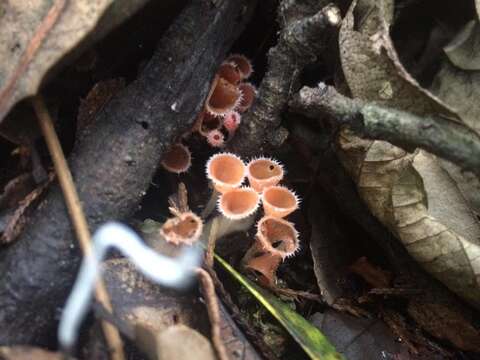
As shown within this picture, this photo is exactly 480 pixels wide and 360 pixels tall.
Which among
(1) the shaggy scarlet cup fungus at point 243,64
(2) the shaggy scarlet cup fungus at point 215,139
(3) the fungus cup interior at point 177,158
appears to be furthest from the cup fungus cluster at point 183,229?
(1) the shaggy scarlet cup fungus at point 243,64

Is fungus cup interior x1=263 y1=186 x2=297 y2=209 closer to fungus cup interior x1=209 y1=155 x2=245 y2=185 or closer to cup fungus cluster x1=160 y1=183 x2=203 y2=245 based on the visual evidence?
fungus cup interior x1=209 y1=155 x2=245 y2=185

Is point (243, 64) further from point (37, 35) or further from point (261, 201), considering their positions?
point (37, 35)

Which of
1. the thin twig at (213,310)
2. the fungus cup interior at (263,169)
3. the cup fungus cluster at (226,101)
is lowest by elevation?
the thin twig at (213,310)

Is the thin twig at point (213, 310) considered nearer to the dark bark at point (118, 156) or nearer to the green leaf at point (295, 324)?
the green leaf at point (295, 324)

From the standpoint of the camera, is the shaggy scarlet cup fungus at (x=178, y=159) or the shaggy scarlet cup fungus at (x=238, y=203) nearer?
the shaggy scarlet cup fungus at (x=238, y=203)

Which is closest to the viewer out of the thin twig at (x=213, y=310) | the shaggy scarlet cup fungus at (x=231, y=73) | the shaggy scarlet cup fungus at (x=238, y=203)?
the thin twig at (x=213, y=310)

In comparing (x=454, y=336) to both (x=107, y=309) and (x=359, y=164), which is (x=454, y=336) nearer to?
(x=359, y=164)

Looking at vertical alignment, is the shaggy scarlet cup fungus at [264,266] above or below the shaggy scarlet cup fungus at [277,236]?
below
